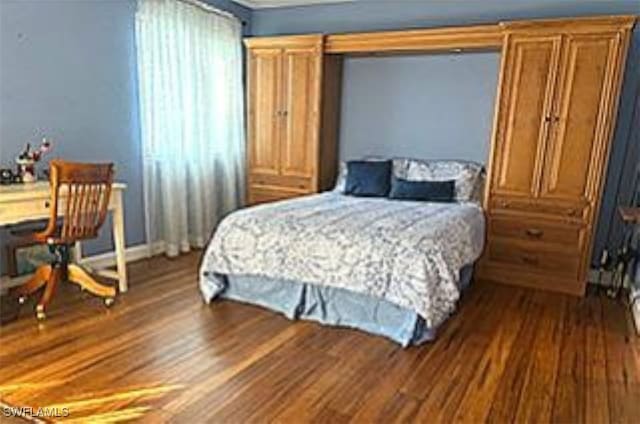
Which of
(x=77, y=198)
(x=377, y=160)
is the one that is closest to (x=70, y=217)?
(x=77, y=198)

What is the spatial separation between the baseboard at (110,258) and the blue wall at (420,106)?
2.09m

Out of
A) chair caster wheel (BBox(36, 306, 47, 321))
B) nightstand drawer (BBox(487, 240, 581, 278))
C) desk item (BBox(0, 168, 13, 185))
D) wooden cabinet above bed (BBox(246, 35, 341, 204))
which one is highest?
wooden cabinet above bed (BBox(246, 35, 341, 204))

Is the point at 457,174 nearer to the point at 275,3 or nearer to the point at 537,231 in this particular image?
the point at 537,231

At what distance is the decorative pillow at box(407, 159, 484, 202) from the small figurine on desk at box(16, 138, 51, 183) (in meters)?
2.99

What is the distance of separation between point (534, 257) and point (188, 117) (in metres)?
3.29

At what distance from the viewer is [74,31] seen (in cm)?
361

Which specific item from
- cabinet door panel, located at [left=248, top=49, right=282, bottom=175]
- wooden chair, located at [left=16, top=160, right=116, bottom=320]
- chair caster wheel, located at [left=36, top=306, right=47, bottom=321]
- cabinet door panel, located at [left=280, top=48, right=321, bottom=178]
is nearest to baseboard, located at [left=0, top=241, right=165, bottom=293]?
wooden chair, located at [left=16, top=160, right=116, bottom=320]

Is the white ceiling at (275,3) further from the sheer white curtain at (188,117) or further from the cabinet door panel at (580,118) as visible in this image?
the cabinet door panel at (580,118)

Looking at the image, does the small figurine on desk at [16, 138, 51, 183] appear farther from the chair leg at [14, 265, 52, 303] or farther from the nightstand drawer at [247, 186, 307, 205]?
the nightstand drawer at [247, 186, 307, 205]

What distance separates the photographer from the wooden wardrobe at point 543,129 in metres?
3.50

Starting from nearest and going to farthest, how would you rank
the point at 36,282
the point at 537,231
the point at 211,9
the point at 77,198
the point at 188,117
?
1. the point at 77,198
2. the point at 36,282
3. the point at 537,231
4. the point at 188,117
5. the point at 211,9

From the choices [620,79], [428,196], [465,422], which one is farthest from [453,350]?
[620,79]

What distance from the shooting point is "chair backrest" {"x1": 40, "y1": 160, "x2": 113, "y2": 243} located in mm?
2859

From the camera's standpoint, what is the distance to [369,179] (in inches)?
171
